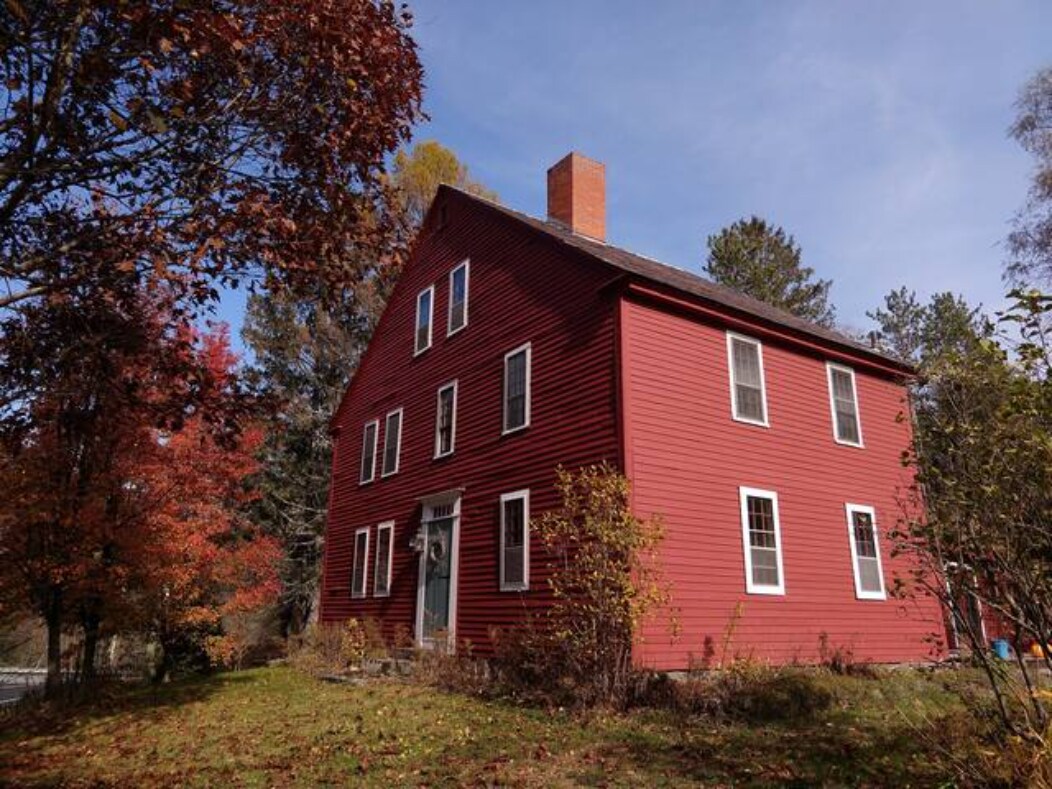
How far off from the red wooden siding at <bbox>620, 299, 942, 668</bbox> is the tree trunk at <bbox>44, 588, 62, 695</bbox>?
11.6 metres

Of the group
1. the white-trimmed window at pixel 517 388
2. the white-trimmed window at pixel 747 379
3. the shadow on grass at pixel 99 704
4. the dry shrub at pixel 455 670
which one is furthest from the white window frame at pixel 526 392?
the shadow on grass at pixel 99 704

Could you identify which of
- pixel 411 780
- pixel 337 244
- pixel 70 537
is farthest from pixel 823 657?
pixel 70 537

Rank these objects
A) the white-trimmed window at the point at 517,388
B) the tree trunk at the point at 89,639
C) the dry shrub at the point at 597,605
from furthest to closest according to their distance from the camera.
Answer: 1. the tree trunk at the point at 89,639
2. the white-trimmed window at the point at 517,388
3. the dry shrub at the point at 597,605

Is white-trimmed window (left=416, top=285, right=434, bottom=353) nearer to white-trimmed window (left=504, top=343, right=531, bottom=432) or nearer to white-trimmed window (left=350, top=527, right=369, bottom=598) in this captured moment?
white-trimmed window (left=504, top=343, right=531, bottom=432)

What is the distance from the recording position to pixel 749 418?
14641mm

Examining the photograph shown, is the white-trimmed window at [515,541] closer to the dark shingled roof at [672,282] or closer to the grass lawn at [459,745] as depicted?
the grass lawn at [459,745]

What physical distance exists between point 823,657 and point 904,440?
677 cm

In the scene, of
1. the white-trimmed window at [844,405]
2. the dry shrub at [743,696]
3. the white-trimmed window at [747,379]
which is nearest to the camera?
the dry shrub at [743,696]

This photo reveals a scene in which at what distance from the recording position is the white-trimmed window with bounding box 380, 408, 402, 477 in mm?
19938

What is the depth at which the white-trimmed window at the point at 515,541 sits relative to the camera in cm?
1384

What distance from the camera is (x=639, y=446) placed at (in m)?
12.6

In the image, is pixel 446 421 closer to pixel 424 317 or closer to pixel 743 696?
pixel 424 317

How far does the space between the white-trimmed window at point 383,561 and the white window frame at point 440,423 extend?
2.63 metres

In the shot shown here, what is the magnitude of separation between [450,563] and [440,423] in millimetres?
3619
